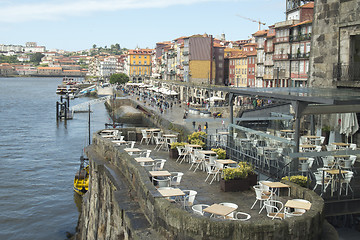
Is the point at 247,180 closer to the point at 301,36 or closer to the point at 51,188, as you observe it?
the point at 51,188

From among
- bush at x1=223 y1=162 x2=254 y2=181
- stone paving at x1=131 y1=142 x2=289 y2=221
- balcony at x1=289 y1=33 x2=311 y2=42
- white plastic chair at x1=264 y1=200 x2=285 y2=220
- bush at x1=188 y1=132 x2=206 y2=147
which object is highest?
balcony at x1=289 y1=33 x2=311 y2=42

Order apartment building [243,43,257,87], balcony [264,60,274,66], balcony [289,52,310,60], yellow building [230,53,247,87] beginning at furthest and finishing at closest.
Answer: yellow building [230,53,247,87], apartment building [243,43,257,87], balcony [264,60,274,66], balcony [289,52,310,60]

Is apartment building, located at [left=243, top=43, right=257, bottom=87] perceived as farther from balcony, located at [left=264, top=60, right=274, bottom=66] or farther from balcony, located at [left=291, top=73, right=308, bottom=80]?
balcony, located at [left=291, top=73, right=308, bottom=80]

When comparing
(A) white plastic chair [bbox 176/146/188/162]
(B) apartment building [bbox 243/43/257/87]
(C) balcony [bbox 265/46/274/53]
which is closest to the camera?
(A) white plastic chair [bbox 176/146/188/162]

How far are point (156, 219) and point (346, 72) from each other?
1365cm

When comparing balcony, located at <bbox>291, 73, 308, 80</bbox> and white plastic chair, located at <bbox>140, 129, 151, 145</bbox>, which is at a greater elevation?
balcony, located at <bbox>291, 73, 308, 80</bbox>

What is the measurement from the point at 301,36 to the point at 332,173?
162ft

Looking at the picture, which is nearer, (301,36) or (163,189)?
(163,189)

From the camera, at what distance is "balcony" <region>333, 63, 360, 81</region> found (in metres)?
19.8

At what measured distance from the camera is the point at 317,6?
2155cm

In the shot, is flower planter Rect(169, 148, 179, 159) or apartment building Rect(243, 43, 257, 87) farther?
apartment building Rect(243, 43, 257, 87)

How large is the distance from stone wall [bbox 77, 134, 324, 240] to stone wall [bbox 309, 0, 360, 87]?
10943 mm

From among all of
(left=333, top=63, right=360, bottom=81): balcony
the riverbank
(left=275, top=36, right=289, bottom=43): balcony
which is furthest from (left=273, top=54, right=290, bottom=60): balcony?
the riverbank

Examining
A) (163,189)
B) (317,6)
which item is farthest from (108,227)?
(317,6)
